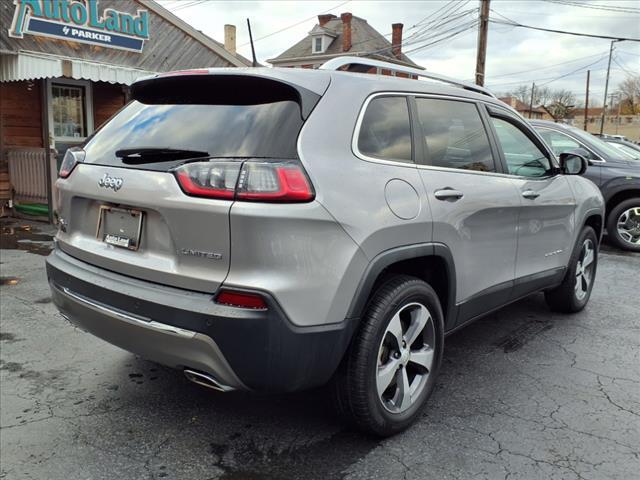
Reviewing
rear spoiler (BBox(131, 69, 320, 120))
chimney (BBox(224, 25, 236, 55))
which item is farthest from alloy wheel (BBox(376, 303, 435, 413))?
chimney (BBox(224, 25, 236, 55))

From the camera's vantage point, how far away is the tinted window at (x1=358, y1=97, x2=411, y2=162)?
2.70 metres

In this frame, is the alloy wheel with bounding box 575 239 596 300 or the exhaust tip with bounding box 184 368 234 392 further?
the alloy wheel with bounding box 575 239 596 300

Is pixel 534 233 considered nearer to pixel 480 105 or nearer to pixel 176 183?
pixel 480 105

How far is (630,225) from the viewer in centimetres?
814

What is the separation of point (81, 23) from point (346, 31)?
103ft

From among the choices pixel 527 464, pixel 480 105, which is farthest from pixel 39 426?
pixel 480 105

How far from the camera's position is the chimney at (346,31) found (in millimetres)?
38156

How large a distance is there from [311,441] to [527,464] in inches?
41.3

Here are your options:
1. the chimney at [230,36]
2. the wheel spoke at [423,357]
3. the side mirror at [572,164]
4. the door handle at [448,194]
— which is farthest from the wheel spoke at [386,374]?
the chimney at [230,36]

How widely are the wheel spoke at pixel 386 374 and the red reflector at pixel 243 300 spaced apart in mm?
841

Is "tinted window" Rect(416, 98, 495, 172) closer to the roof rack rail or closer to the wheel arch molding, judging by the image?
the roof rack rail

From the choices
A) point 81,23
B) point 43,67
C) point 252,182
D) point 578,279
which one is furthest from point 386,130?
point 81,23

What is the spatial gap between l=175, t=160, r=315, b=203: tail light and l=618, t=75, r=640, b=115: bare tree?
Result: 302ft

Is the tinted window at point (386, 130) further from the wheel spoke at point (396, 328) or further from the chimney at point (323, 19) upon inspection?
the chimney at point (323, 19)
